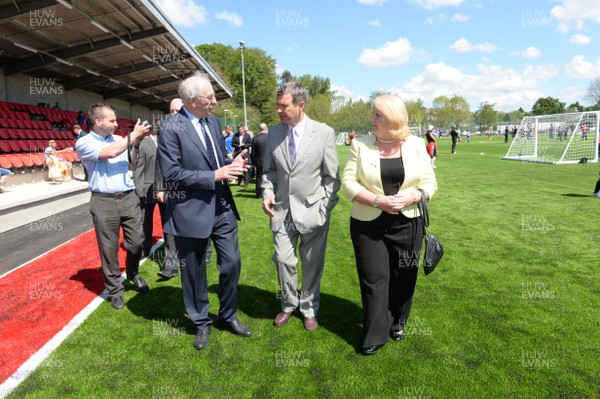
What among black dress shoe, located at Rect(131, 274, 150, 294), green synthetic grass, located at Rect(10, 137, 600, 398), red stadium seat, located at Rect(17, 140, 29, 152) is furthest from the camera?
red stadium seat, located at Rect(17, 140, 29, 152)

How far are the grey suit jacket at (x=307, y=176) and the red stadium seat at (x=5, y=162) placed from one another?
11853 mm

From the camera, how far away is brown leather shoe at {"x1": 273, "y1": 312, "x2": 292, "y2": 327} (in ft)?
11.9

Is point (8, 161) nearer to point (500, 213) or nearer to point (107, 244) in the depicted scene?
point (107, 244)

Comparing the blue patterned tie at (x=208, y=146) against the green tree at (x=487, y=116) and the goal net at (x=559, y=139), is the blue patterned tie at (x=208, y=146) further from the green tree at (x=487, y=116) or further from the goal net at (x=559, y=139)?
the green tree at (x=487, y=116)

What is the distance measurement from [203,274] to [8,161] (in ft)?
38.8

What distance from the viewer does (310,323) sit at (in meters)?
3.54

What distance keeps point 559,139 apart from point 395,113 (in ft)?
95.5

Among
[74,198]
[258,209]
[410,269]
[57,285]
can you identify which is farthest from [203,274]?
[74,198]

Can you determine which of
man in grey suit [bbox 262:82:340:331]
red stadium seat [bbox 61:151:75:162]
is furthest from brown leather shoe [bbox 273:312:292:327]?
red stadium seat [bbox 61:151:75:162]

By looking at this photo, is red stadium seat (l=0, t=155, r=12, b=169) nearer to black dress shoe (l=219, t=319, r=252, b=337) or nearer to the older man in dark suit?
the older man in dark suit

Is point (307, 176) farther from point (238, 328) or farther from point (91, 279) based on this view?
point (91, 279)

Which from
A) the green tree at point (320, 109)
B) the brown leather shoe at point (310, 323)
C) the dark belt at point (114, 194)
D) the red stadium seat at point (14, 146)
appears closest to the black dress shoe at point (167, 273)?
the dark belt at point (114, 194)

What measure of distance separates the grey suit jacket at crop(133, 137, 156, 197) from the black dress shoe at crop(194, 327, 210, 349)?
2242mm

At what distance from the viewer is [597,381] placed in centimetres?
272
